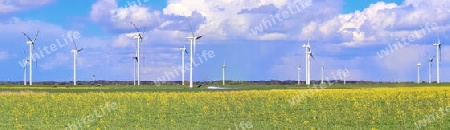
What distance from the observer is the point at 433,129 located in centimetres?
2994

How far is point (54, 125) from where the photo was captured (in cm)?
3306

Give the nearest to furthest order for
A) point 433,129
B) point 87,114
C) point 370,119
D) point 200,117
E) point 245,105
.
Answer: point 433,129
point 370,119
point 200,117
point 87,114
point 245,105

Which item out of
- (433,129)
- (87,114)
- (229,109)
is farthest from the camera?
(229,109)

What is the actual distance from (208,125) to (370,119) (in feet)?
29.1

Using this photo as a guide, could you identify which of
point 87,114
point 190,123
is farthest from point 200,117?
point 87,114

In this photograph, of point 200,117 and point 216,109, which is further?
point 216,109

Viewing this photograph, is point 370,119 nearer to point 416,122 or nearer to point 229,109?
point 416,122

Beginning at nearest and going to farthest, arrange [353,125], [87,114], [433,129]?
[433,129] → [353,125] → [87,114]

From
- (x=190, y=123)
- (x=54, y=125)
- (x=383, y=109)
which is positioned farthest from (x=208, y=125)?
(x=383, y=109)

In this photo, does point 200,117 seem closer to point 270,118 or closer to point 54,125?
point 270,118

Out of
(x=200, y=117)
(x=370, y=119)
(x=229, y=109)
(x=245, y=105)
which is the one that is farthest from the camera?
(x=245, y=105)

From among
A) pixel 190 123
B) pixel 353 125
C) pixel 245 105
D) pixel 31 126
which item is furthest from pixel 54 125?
pixel 245 105

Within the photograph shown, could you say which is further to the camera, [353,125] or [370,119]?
[370,119]

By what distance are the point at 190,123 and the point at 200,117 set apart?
12.2ft
